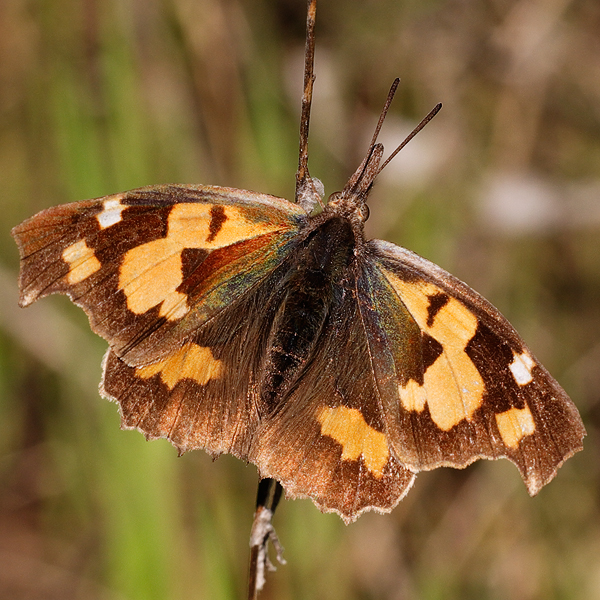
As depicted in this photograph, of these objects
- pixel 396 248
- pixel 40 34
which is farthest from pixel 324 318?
pixel 40 34

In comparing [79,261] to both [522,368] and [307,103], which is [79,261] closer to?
[307,103]

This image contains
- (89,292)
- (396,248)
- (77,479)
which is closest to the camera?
(89,292)

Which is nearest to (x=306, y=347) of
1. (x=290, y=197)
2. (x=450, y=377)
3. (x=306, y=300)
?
(x=306, y=300)

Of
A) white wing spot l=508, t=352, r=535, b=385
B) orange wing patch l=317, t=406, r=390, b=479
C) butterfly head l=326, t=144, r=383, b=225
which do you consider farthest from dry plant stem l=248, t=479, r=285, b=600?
butterfly head l=326, t=144, r=383, b=225

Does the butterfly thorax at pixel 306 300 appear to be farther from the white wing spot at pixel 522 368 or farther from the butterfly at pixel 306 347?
the white wing spot at pixel 522 368

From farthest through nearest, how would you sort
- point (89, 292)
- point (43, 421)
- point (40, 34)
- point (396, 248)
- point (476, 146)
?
point (476, 146)
point (40, 34)
point (43, 421)
point (396, 248)
point (89, 292)

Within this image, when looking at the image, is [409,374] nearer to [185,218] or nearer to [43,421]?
[185,218]
